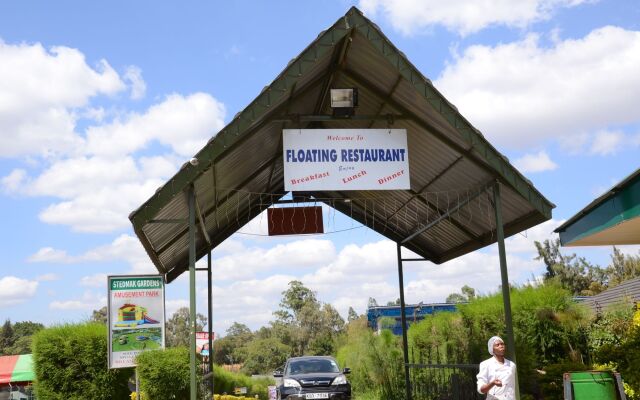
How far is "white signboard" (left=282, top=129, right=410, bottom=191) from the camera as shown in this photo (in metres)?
10.7

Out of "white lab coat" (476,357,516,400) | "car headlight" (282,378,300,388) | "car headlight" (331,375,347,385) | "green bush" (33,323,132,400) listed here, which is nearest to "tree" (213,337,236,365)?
"car headlight" (282,378,300,388)

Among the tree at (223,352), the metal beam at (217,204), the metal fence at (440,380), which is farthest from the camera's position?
the tree at (223,352)

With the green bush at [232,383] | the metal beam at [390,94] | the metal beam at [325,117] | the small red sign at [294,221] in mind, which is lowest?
the green bush at [232,383]

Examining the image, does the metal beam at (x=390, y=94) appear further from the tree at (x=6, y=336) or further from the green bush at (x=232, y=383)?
the tree at (x=6, y=336)

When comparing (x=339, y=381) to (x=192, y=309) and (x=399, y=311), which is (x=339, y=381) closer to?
(x=192, y=309)

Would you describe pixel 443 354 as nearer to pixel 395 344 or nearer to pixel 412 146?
pixel 395 344

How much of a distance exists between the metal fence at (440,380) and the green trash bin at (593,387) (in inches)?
117

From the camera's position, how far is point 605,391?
836 cm

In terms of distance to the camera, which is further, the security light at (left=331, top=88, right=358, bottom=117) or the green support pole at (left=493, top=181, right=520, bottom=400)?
the security light at (left=331, top=88, right=358, bottom=117)

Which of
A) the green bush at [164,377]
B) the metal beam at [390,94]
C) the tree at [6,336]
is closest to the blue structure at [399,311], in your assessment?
the metal beam at [390,94]

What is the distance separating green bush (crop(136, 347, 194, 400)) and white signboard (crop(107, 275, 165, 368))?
784 mm

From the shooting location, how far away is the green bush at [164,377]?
10445 millimetres

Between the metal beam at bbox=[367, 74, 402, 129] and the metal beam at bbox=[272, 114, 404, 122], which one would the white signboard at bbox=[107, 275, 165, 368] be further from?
the metal beam at bbox=[367, 74, 402, 129]

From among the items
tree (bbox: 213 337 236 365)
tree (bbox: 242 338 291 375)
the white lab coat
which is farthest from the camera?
tree (bbox: 213 337 236 365)
